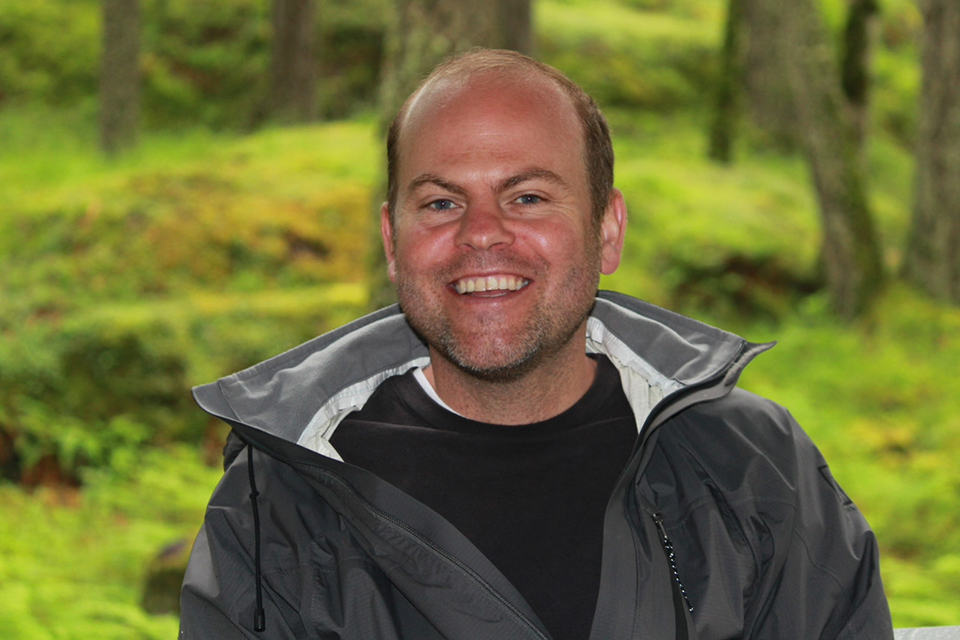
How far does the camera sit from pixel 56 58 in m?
18.7

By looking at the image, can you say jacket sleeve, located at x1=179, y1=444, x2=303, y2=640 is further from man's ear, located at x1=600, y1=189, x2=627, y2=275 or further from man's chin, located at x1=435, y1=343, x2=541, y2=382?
man's ear, located at x1=600, y1=189, x2=627, y2=275

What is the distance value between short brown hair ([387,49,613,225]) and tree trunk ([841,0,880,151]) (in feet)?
30.0

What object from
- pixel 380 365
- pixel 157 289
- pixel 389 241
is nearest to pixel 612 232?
pixel 389 241

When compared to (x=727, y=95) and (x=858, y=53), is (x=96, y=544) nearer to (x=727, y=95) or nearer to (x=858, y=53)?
(x=858, y=53)

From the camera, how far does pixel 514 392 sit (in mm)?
2660

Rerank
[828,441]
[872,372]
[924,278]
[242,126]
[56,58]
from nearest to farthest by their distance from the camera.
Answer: [828,441], [872,372], [924,278], [242,126], [56,58]

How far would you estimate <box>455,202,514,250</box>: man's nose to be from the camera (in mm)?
2537

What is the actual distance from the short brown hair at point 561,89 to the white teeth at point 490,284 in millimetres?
364

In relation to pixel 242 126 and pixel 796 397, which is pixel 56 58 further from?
pixel 796 397

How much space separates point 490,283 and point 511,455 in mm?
Answer: 477

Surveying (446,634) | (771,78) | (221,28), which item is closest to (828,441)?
(446,634)

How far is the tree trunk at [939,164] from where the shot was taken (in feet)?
31.3

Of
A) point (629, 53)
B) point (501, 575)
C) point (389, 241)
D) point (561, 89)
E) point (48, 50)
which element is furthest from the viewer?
point (48, 50)

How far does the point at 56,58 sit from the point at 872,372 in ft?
54.5
